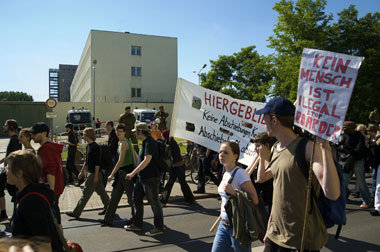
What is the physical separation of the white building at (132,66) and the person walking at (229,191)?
4536 cm

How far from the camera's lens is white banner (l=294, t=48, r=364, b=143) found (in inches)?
86.3

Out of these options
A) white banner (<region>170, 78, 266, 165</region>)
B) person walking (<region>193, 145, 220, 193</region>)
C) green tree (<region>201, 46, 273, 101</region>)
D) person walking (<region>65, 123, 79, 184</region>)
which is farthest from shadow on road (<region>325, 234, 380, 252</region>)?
green tree (<region>201, 46, 273, 101</region>)

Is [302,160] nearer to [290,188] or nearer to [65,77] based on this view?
[290,188]

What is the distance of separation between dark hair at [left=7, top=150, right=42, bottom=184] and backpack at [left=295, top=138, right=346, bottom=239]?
207 cm

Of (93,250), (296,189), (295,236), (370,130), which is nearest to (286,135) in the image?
(296,189)

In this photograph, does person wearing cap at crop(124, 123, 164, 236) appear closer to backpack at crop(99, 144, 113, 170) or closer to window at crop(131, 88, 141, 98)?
backpack at crop(99, 144, 113, 170)

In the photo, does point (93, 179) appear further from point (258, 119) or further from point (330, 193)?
point (330, 193)

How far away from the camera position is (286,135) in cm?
254

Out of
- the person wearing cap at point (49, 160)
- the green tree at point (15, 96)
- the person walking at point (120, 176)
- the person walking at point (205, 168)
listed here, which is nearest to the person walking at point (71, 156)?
the person walking at point (205, 168)

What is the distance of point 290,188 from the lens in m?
2.42

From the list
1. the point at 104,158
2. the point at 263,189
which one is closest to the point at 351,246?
the point at 263,189

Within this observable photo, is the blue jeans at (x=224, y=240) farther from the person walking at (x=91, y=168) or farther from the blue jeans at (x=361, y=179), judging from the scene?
the blue jeans at (x=361, y=179)

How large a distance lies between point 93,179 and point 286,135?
15.5ft

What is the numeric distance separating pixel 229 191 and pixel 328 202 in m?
1.10
